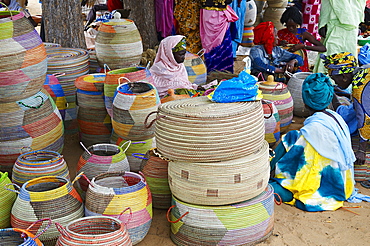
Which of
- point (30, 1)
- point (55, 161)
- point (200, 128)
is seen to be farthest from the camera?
point (30, 1)

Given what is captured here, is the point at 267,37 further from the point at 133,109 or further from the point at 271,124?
the point at 133,109

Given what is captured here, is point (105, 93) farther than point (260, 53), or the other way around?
point (260, 53)

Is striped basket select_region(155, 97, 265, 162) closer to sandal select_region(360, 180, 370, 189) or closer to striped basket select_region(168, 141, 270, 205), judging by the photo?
striped basket select_region(168, 141, 270, 205)

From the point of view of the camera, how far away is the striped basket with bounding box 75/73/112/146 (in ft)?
13.8

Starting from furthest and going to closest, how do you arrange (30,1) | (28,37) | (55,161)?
(30,1)
(28,37)
(55,161)

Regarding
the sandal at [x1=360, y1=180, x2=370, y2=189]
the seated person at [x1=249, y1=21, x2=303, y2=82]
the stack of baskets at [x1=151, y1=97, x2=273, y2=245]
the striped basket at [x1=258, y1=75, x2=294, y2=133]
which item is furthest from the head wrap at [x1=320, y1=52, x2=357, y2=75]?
the seated person at [x1=249, y1=21, x2=303, y2=82]

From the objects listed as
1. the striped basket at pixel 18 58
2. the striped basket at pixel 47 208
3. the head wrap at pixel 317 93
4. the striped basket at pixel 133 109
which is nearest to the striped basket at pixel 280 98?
the head wrap at pixel 317 93

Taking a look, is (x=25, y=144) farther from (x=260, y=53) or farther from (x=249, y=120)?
(x=260, y=53)

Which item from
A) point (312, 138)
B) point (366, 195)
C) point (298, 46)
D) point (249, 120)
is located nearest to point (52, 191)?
point (249, 120)

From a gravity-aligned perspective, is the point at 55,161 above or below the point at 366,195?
above

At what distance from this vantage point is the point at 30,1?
57.8 feet

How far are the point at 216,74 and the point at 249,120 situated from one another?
3.10 meters

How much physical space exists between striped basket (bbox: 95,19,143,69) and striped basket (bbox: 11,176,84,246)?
1885 mm

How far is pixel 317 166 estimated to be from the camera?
3.44 metres
